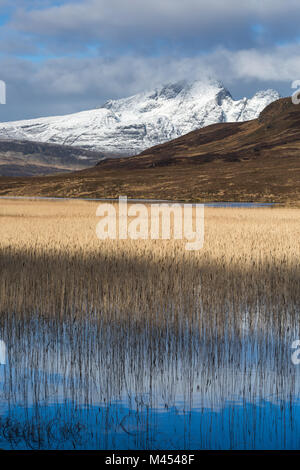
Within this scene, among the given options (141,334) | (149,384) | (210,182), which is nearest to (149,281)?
(141,334)

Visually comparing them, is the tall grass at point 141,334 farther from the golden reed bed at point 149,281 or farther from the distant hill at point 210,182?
the distant hill at point 210,182

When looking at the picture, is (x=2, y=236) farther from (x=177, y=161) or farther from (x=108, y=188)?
(x=177, y=161)

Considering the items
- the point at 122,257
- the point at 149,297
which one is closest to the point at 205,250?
the point at 122,257

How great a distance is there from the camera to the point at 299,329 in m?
9.50

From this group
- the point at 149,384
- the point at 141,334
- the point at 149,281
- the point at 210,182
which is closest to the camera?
the point at 149,384

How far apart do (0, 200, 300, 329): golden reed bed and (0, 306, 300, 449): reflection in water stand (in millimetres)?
540

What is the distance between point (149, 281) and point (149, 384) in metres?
4.97

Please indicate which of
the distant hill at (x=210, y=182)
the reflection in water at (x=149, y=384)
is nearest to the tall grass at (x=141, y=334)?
the reflection in water at (x=149, y=384)

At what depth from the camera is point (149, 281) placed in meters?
12.0

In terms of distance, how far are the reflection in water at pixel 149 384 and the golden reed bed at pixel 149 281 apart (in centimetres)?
54

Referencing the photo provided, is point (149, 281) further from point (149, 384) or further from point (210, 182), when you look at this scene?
point (210, 182)

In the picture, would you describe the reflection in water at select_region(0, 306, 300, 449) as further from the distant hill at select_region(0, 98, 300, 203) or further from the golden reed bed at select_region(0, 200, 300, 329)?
the distant hill at select_region(0, 98, 300, 203)

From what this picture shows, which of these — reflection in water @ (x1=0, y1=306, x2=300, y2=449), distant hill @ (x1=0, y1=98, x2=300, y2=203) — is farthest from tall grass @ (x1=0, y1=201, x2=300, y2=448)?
distant hill @ (x1=0, y1=98, x2=300, y2=203)

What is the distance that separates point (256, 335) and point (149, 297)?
2541mm
